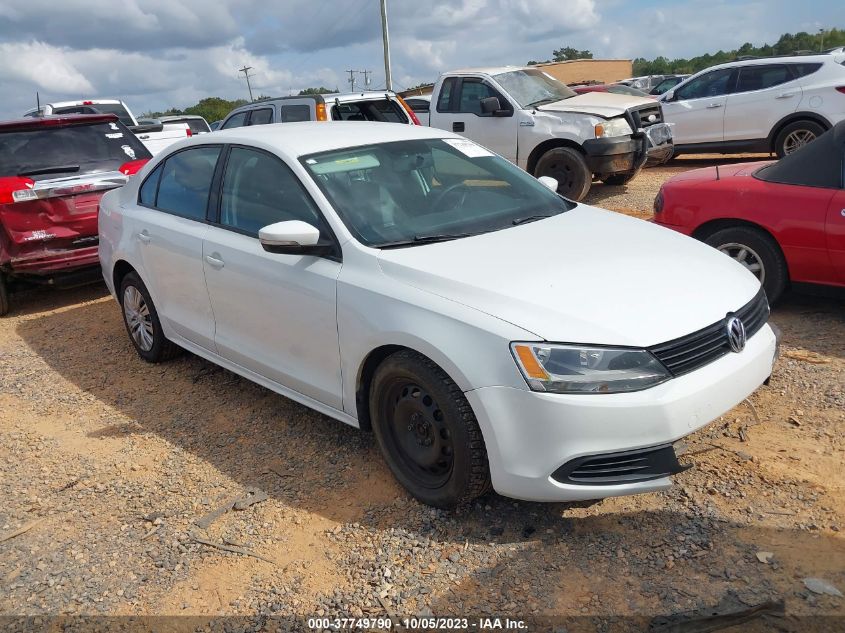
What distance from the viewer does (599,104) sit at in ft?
33.9

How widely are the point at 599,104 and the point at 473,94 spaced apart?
75.1 inches

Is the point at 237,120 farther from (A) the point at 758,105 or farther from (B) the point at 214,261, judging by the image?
(A) the point at 758,105

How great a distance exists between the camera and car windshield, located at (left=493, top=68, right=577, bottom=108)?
10836 millimetres

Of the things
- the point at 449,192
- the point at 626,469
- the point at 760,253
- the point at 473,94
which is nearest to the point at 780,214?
the point at 760,253

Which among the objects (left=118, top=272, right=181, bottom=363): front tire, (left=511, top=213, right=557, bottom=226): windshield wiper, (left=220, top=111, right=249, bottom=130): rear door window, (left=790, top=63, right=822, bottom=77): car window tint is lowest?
(left=118, top=272, right=181, bottom=363): front tire

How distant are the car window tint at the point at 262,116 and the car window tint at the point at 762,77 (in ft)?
24.7

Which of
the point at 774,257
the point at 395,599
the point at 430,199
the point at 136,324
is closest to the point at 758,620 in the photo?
the point at 395,599

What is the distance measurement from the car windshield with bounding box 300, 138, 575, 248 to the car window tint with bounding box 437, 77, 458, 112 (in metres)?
7.09

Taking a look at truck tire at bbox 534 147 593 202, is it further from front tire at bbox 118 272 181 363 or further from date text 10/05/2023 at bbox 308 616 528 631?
date text 10/05/2023 at bbox 308 616 528 631

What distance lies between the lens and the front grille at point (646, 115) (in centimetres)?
1034

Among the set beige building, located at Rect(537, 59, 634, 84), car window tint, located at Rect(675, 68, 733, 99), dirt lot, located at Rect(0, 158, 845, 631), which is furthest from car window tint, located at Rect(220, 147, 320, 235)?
beige building, located at Rect(537, 59, 634, 84)

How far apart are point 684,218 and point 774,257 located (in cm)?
74

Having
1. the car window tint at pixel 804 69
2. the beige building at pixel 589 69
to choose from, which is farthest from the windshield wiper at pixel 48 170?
the beige building at pixel 589 69

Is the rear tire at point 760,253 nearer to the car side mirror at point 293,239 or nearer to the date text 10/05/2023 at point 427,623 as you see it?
the car side mirror at point 293,239
